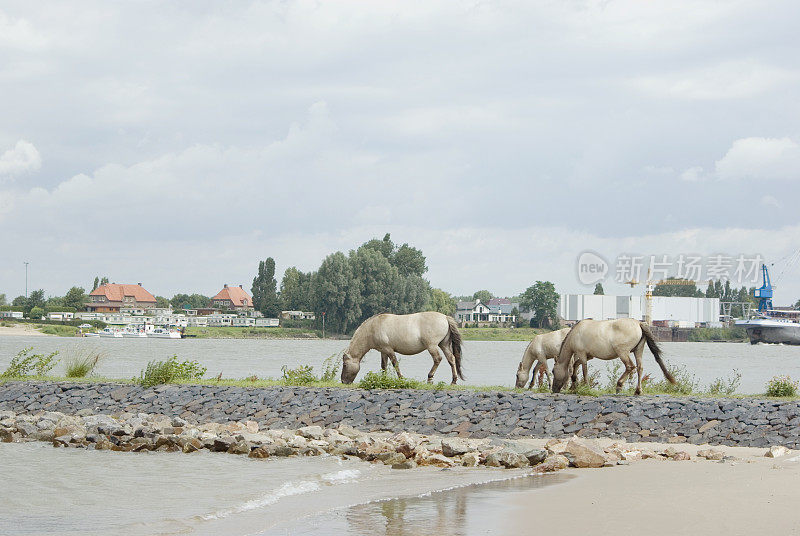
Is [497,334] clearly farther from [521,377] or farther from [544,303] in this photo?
[521,377]

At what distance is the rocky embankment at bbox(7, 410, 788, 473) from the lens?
14.5m

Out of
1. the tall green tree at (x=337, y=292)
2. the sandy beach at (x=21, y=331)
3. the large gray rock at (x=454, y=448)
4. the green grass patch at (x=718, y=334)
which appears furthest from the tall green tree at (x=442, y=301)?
the large gray rock at (x=454, y=448)

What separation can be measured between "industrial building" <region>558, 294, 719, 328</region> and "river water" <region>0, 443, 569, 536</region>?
91.0m

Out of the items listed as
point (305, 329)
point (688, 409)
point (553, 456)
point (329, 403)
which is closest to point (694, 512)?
point (553, 456)

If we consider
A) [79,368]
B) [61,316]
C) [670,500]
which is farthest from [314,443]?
[61,316]

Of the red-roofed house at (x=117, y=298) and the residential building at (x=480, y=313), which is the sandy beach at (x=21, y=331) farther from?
the residential building at (x=480, y=313)

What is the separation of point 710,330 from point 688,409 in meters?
125

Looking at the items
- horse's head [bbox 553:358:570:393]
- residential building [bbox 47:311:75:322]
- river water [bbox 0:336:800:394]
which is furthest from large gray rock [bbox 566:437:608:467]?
residential building [bbox 47:311:75:322]

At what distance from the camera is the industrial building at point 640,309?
114m

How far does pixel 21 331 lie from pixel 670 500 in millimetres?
118486

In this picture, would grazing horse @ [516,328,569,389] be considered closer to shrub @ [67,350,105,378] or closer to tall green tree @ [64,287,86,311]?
shrub @ [67,350,105,378]

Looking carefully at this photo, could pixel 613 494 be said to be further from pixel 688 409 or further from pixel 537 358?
pixel 537 358

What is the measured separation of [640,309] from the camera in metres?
116

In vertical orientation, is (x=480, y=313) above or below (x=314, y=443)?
above
